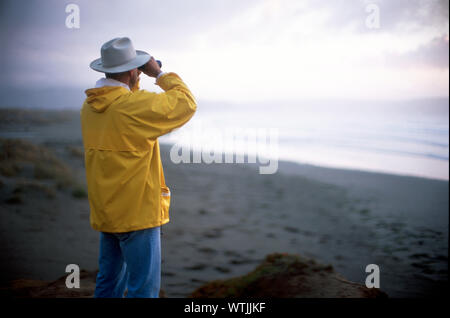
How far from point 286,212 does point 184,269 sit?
11.2 feet

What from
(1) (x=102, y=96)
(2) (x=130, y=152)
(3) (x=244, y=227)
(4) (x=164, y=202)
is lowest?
(3) (x=244, y=227)

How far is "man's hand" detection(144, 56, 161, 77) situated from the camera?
2.21 m

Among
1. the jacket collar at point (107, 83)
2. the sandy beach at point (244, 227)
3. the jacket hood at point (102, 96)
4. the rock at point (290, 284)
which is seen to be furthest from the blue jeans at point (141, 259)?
the sandy beach at point (244, 227)

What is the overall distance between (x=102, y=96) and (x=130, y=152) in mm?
346

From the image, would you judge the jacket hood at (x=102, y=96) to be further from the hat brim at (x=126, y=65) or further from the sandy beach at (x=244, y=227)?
the sandy beach at (x=244, y=227)

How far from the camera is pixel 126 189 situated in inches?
77.2

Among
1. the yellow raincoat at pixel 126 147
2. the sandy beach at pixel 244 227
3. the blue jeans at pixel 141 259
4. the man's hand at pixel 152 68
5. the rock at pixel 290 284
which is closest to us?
the yellow raincoat at pixel 126 147

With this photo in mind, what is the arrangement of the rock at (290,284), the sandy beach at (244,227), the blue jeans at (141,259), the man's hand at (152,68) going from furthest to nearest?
the sandy beach at (244,227) < the rock at (290,284) < the man's hand at (152,68) < the blue jeans at (141,259)

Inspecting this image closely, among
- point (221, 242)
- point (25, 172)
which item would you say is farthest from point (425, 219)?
point (25, 172)

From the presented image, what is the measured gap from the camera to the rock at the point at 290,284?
309 centimetres

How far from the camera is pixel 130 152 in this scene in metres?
1.95

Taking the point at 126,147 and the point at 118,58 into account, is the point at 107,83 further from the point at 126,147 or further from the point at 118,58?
the point at 126,147

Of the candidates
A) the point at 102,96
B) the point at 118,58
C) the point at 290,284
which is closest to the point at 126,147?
the point at 102,96
